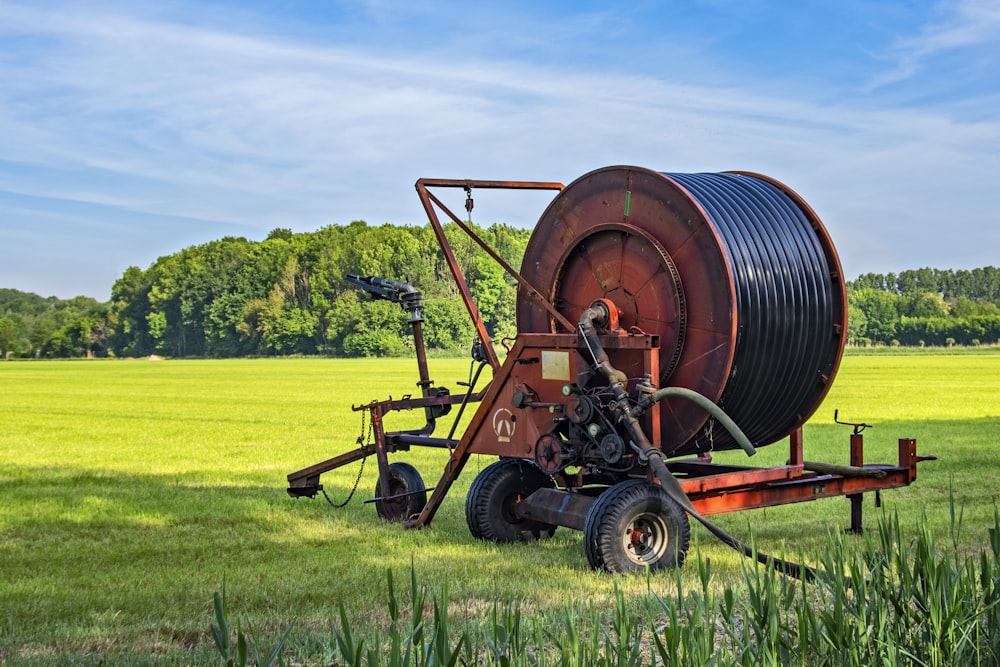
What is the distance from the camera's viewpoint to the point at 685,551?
9.00 meters

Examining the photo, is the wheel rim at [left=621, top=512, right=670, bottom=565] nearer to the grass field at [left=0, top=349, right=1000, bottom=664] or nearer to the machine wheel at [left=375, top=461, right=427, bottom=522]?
the grass field at [left=0, top=349, right=1000, bottom=664]

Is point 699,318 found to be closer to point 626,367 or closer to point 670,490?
point 626,367

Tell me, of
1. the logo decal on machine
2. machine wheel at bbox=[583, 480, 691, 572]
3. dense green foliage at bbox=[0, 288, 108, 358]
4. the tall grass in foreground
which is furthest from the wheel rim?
dense green foliage at bbox=[0, 288, 108, 358]

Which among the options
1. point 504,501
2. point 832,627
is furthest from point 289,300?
point 832,627

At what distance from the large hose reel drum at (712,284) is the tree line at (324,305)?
92.9 meters

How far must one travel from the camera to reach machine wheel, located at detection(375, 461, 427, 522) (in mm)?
11730

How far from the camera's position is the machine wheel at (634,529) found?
865cm

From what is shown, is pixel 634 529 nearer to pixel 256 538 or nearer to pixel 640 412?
pixel 640 412

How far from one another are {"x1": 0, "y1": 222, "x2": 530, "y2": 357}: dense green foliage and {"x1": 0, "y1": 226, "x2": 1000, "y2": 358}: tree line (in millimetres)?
145

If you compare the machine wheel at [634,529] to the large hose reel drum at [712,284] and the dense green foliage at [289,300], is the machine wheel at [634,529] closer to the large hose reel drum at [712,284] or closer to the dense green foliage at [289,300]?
the large hose reel drum at [712,284]

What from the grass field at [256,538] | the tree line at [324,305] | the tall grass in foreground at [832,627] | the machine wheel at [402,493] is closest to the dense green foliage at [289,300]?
the tree line at [324,305]

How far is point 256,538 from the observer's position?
427 inches

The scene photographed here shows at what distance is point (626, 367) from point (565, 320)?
89 centimetres

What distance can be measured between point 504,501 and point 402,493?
1.63 m
